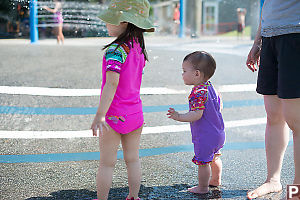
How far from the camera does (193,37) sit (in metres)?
11.7

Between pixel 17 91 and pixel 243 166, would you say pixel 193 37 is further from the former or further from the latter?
pixel 243 166

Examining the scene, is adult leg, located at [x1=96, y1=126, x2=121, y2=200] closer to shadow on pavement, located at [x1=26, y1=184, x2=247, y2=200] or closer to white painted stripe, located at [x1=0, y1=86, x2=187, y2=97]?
shadow on pavement, located at [x1=26, y1=184, x2=247, y2=200]

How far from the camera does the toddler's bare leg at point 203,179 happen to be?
2527mm

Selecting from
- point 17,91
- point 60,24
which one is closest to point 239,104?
point 17,91

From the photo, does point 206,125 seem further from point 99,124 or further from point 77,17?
point 77,17

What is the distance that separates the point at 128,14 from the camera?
2.19 metres

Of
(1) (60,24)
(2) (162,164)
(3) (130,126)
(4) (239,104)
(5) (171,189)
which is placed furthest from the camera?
(1) (60,24)

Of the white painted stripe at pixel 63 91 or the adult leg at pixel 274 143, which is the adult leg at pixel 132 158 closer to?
the adult leg at pixel 274 143

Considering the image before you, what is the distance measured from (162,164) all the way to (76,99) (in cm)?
179

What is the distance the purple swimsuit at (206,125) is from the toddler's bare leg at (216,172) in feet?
0.48

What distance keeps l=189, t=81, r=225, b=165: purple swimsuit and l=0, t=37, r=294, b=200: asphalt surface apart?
289 mm

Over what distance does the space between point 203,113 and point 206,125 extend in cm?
8

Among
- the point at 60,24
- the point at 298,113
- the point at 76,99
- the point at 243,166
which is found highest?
the point at 60,24

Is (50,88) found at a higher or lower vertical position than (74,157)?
higher
